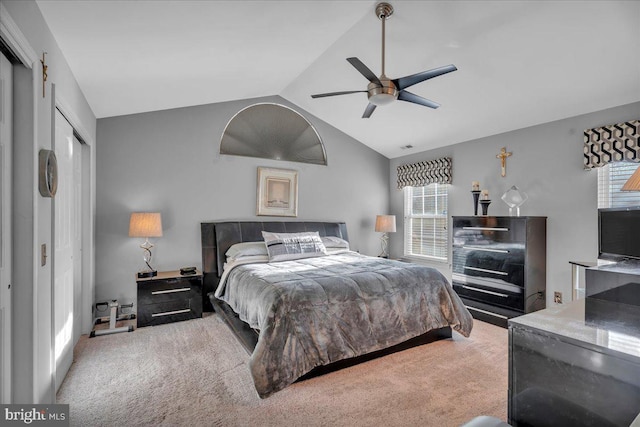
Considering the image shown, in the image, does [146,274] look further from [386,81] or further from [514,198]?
[514,198]

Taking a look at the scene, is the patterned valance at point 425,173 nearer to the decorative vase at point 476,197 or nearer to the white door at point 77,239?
the decorative vase at point 476,197

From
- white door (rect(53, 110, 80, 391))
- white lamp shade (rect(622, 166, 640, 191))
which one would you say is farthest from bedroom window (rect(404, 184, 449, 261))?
white door (rect(53, 110, 80, 391))

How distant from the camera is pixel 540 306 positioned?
3.68 metres

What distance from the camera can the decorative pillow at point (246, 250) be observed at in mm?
3910

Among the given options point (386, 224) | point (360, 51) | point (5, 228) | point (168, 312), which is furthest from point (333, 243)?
point (5, 228)

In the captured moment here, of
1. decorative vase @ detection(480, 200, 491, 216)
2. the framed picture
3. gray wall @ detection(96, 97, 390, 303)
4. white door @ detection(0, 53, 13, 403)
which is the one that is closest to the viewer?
white door @ detection(0, 53, 13, 403)

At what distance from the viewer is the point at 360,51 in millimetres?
3301

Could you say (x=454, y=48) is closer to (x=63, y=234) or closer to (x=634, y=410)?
(x=634, y=410)

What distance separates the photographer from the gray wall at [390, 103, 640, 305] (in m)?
3.36

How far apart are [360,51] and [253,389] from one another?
3241 millimetres

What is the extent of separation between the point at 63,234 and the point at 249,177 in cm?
246

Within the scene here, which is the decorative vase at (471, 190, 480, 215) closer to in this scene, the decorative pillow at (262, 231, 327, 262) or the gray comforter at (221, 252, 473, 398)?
the gray comforter at (221, 252, 473, 398)

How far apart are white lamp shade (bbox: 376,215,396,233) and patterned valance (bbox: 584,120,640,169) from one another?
2593 millimetres

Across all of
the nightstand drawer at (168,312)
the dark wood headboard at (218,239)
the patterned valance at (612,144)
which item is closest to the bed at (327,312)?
the nightstand drawer at (168,312)
